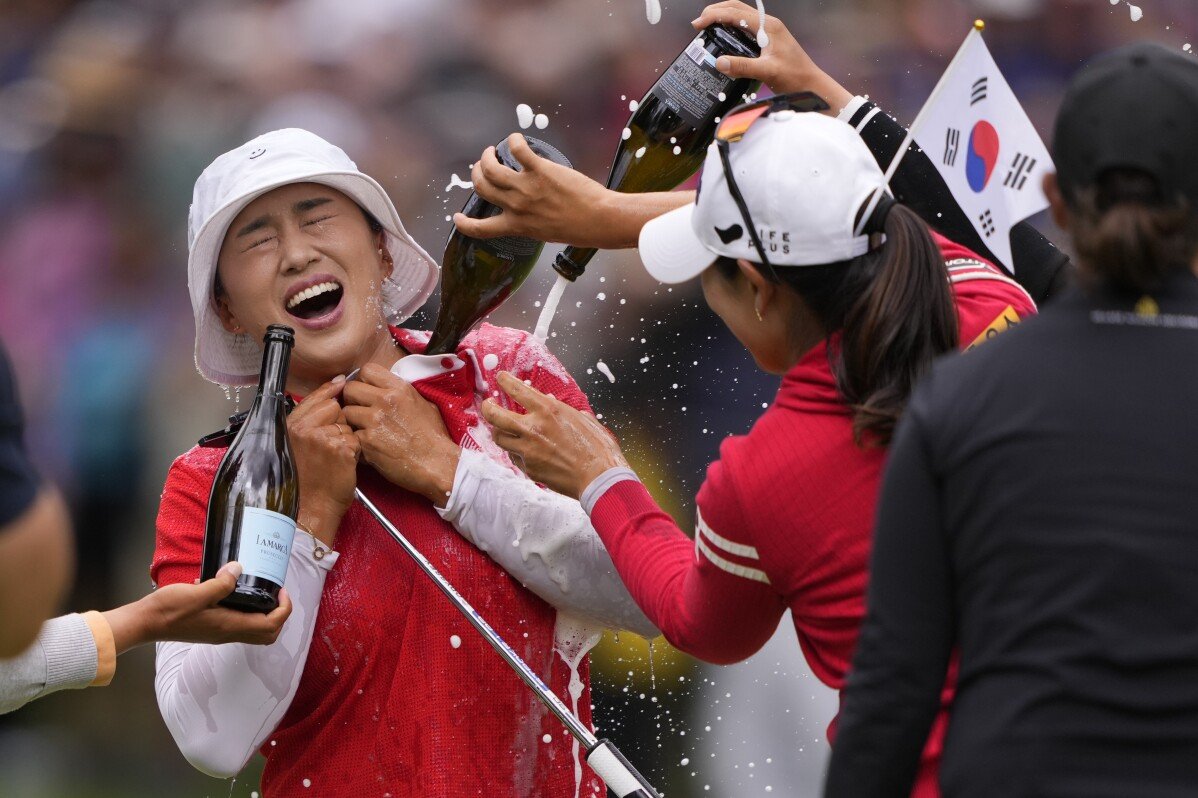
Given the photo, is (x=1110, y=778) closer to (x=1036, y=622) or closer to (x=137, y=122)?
(x=1036, y=622)

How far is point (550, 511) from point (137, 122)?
2.59m

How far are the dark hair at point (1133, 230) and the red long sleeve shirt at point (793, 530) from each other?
0.39 meters

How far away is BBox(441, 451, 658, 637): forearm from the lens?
2.17m

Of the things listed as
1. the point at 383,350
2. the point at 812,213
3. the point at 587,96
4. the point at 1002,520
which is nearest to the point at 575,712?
the point at 383,350

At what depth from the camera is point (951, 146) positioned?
1864 mm

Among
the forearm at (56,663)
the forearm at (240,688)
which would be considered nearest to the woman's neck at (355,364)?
the forearm at (240,688)

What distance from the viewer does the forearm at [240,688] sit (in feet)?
6.64

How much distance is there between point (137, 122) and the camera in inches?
169

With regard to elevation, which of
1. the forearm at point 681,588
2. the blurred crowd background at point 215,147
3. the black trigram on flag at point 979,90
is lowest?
the blurred crowd background at point 215,147

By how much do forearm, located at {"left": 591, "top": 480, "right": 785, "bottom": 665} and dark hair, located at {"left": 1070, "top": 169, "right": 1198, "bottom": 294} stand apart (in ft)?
1.84

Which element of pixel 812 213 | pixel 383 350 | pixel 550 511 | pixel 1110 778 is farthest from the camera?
pixel 383 350

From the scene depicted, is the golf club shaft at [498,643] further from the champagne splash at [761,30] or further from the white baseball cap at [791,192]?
the champagne splash at [761,30]

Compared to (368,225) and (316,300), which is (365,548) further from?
(368,225)

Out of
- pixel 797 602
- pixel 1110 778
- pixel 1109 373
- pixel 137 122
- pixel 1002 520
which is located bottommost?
pixel 137 122
